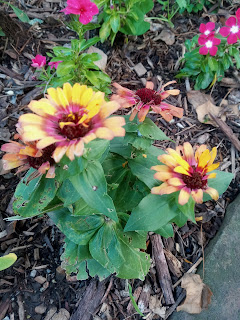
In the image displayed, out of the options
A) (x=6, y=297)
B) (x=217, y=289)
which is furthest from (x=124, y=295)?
(x=6, y=297)

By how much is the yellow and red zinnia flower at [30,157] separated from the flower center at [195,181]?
0.62 m

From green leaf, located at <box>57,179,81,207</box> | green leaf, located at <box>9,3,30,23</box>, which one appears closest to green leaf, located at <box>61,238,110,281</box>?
green leaf, located at <box>57,179,81,207</box>

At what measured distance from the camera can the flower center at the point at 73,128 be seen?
3.94 ft

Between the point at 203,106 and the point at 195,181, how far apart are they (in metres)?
1.68

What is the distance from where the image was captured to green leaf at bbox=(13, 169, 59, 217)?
1.51m

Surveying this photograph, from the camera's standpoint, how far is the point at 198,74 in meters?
3.02

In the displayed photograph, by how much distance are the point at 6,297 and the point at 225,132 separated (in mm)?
2211

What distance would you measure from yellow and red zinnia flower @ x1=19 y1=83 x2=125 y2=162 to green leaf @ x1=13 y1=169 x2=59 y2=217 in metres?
0.38

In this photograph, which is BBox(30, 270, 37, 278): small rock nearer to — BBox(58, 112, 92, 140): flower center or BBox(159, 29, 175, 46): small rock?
BBox(58, 112, 92, 140): flower center

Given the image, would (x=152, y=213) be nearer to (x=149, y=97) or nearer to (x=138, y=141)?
(x=138, y=141)

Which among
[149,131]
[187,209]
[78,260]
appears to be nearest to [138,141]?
[149,131]

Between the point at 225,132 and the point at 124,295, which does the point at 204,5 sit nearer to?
the point at 225,132

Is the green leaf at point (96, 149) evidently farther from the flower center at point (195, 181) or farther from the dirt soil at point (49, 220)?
the dirt soil at point (49, 220)

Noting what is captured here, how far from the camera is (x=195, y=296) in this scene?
84.1 inches
